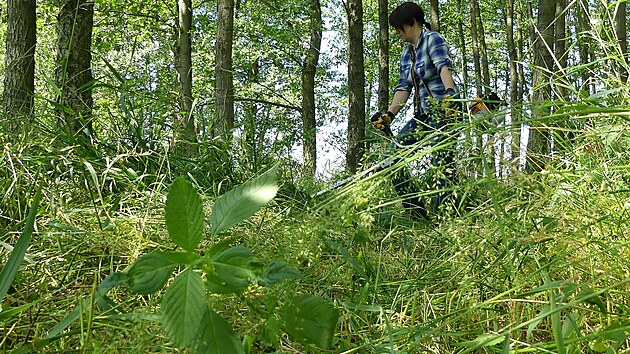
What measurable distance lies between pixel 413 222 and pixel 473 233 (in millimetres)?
697

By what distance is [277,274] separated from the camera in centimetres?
102

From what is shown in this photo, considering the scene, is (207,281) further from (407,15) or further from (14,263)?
(407,15)

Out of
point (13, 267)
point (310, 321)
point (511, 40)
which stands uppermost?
point (511, 40)

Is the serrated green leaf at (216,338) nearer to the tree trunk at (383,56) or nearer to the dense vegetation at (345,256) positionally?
the dense vegetation at (345,256)

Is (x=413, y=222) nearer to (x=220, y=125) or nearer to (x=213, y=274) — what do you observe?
(x=213, y=274)

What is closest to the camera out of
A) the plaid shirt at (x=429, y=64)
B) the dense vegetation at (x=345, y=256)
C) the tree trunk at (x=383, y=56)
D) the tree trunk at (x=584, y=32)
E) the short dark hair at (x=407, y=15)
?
the dense vegetation at (x=345, y=256)

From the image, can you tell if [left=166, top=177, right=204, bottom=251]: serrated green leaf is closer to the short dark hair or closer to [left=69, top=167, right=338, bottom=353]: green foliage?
[left=69, top=167, right=338, bottom=353]: green foliage

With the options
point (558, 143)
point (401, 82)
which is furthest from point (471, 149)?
point (401, 82)

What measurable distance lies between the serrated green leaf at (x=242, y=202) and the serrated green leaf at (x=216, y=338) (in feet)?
0.61

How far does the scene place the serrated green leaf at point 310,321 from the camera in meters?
1.13

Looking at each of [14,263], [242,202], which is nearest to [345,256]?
[242,202]

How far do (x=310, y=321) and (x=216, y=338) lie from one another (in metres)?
0.20

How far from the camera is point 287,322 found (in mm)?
1132

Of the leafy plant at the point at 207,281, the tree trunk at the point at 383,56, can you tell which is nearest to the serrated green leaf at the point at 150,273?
the leafy plant at the point at 207,281
